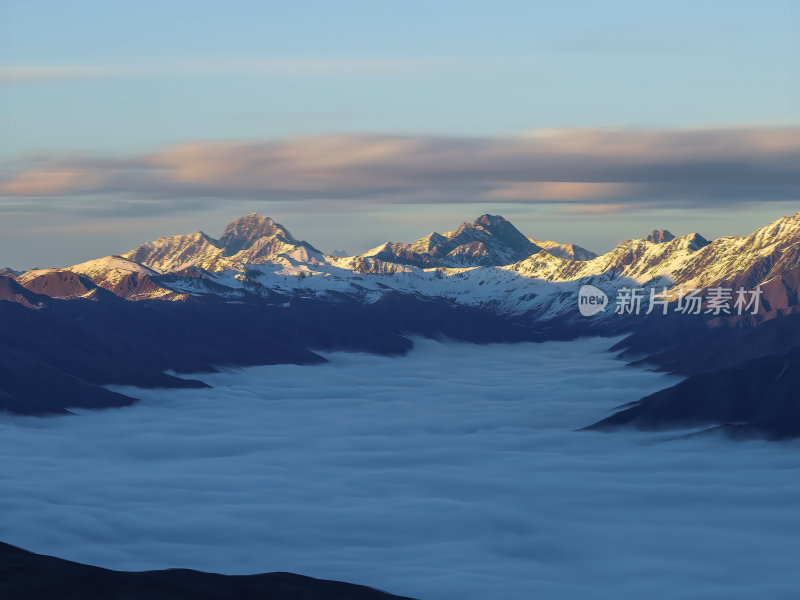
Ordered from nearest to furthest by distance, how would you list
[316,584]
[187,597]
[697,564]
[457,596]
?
[187,597] → [316,584] → [457,596] → [697,564]

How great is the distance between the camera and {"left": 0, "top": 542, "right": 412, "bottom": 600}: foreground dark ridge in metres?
136

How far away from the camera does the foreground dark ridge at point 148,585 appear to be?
13575cm

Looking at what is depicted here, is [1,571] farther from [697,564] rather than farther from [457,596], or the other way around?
[697,564]

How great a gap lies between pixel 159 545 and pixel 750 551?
347 ft

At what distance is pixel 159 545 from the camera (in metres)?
196

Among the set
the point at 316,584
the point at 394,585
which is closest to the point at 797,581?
the point at 394,585

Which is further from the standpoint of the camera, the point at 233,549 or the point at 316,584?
the point at 233,549

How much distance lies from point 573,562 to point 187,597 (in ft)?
257

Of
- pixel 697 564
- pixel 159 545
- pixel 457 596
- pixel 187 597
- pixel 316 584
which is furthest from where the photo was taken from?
pixel 159 545

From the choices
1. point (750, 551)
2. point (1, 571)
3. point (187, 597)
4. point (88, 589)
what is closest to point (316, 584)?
point (187, 597)

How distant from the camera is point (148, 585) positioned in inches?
5477

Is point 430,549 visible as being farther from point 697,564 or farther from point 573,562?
point 697,564

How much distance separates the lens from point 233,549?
194 metres

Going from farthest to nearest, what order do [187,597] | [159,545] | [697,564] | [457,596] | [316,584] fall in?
[159,545], [697,564], [457,596], [316,584], [187,597]
